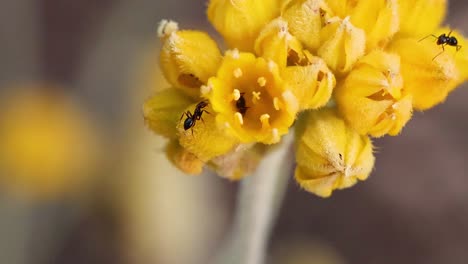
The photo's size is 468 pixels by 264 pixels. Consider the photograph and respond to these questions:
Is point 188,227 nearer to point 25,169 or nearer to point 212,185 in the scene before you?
point 212,185

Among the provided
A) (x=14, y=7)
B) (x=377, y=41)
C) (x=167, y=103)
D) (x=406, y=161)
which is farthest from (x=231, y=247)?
(x=14, y=7)

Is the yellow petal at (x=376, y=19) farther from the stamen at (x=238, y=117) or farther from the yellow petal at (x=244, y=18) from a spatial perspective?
the stamen at (x=238, y=117)

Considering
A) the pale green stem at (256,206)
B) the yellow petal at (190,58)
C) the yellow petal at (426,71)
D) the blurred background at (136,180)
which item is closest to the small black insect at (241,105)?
the yellow petal at (190,58)

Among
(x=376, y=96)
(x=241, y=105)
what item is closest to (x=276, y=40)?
(x=241, y=105)

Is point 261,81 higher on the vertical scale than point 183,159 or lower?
higher

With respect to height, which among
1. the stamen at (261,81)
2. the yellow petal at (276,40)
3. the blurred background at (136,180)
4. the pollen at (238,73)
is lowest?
the blurred background at (136,180)

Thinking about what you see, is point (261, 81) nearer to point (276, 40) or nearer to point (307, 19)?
point (276, 40)
